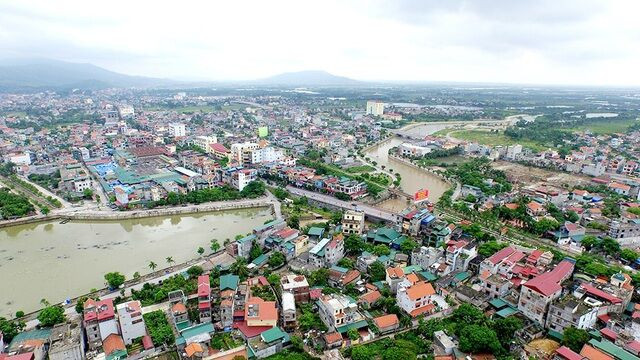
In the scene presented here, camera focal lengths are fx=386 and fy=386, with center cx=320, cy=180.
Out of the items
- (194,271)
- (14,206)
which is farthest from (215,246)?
(14,206)

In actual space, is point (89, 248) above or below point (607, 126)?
below

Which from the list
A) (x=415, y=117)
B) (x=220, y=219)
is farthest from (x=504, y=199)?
(x=415, y=117)

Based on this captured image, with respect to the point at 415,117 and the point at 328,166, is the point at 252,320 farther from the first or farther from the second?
the point at 415,117

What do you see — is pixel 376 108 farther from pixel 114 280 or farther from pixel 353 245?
pixel 114 280

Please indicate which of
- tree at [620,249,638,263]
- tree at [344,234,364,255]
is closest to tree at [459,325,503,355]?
tree at [344,234,364,255]

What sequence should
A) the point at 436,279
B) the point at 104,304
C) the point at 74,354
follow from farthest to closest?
the point at 436,279 < the point at 104,304 < the point at 74,354

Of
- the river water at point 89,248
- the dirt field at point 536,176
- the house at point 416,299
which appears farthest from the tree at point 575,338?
the dirt field at point 536,176
